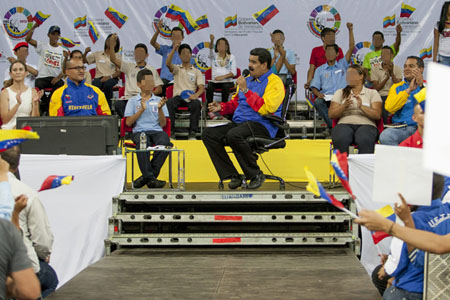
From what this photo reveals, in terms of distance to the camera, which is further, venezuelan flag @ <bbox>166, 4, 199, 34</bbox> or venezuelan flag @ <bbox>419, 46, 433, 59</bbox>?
venezuelan flag @ <bbox>166, 4, 199, 34</bbox>

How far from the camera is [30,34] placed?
9.52 metres

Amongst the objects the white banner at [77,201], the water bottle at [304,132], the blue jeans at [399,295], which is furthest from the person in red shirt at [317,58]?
the blue jeans at [399,295]

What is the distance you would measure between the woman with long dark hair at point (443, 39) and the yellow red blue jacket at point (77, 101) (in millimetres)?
4453

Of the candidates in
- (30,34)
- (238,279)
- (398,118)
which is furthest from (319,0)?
(238,279)

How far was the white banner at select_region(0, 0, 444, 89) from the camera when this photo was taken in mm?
9508

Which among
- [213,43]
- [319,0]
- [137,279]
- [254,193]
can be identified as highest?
[319,0]

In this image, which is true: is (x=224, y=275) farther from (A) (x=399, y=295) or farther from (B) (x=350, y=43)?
(B) (x=350, y=43)

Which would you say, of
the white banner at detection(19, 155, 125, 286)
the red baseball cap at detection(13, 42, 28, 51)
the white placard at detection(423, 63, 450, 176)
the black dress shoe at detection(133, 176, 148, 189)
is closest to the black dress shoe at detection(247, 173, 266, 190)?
the black dress shoe at detection(133, 176, 148, 189)

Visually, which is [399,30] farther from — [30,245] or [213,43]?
[30,245]

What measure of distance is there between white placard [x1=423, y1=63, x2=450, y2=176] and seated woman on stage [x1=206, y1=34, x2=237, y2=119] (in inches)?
288

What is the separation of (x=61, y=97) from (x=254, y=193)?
274cm

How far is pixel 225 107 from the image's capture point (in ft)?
22.3

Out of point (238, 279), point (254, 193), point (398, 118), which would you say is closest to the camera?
point (238, 279)

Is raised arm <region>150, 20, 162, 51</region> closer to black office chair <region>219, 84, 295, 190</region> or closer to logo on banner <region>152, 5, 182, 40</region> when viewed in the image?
logo on banner <region>152, 5, 182, 40</region>
